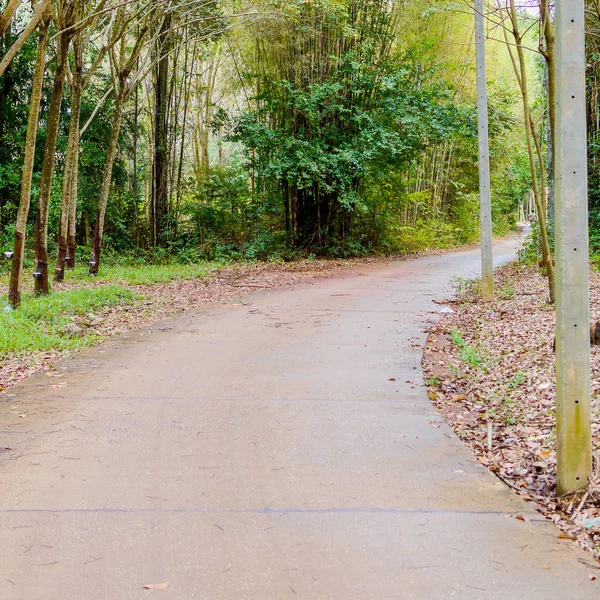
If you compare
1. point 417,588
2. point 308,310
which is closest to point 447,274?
point 308,310

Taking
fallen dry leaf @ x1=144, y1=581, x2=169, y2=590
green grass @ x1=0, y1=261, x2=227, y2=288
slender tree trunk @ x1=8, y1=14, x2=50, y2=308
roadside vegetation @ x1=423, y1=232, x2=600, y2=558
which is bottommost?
fallen dry leaf @ x1=144, y1=581, x2=169, y2=590

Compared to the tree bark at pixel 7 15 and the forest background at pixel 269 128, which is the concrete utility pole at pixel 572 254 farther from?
the forest background at pixel 269 128

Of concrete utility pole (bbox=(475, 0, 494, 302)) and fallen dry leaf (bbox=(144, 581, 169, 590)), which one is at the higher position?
concrete utility pole (bbox=(475, 0, 494, 302))

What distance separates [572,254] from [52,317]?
23.1ft

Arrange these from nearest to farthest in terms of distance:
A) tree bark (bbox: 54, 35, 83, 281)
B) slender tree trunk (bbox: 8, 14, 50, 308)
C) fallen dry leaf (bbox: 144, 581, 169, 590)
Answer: fallen dry leaf (bbox: 144, 581, 169, 590), slender tree trunk (bbox: 8, 14, 50, 308), tree bark (bbox: 54, 35, 83, 281)

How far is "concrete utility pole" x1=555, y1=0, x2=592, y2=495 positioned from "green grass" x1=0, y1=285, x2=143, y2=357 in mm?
5523

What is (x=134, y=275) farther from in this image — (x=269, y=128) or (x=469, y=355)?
(x=469, y=355)

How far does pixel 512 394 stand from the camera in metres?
5.41

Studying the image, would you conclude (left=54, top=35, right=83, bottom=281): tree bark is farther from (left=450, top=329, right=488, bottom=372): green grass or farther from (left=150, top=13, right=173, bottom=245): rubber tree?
(left=450, top=329, right=488, bottom=372): green grass

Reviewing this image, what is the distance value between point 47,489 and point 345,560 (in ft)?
5.85

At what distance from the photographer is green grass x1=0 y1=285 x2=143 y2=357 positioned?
7137mm

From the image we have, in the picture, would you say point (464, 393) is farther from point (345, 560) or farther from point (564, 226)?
point (345, 560)

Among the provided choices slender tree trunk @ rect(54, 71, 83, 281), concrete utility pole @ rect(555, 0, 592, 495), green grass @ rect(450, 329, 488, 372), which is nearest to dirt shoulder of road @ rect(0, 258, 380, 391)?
slender tree trunk @ rect(54, 71, 83, 281)

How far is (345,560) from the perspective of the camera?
2.82m
